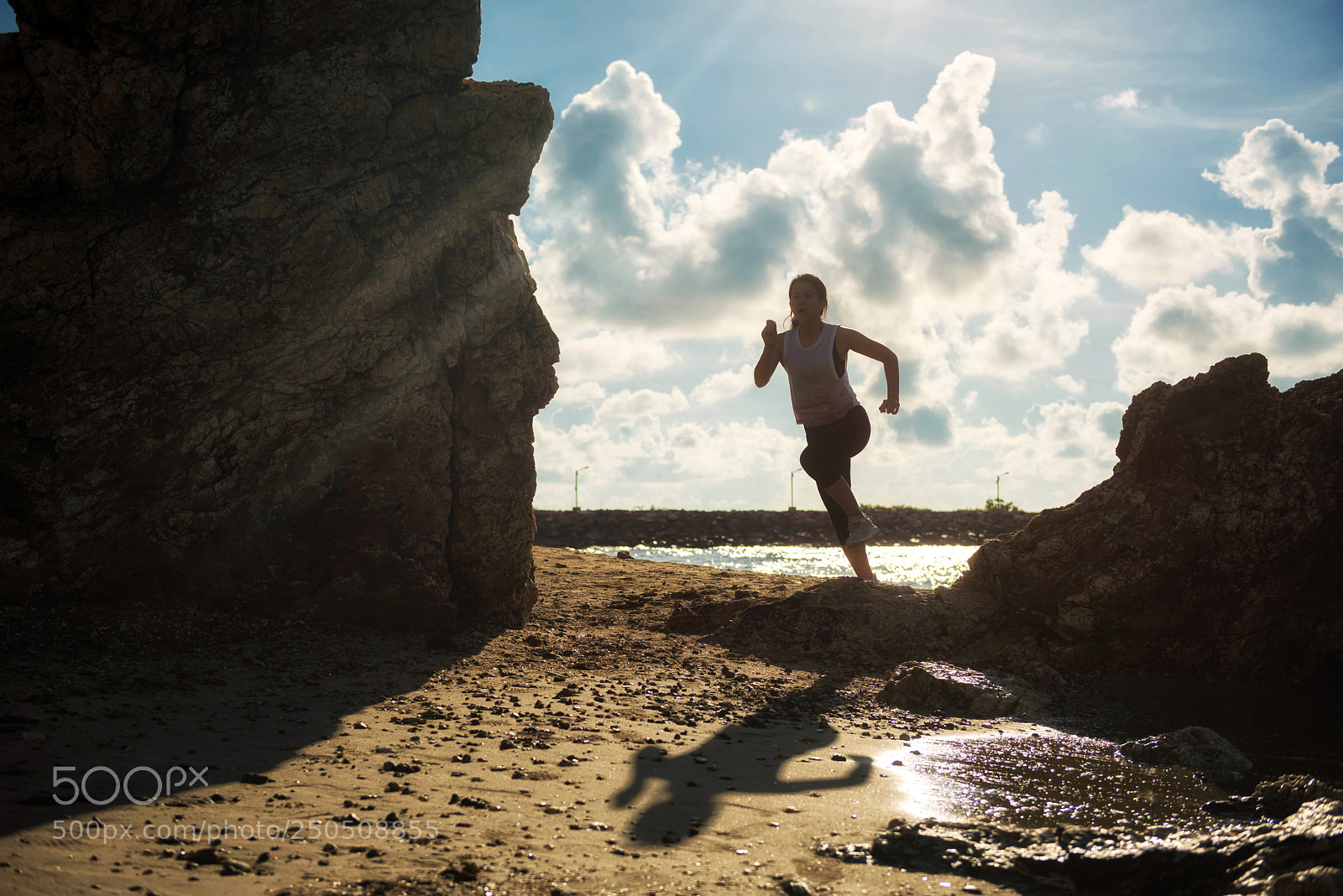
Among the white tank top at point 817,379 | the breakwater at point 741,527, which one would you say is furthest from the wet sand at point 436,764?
the breakwater at point 741,527

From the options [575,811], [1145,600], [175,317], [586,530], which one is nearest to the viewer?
[575,811]

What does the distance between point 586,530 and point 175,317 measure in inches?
1033

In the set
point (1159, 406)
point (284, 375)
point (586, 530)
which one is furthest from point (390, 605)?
point (586, 530)

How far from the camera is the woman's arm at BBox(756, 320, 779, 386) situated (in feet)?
22.3

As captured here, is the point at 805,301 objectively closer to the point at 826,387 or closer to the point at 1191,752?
the point at 826,387

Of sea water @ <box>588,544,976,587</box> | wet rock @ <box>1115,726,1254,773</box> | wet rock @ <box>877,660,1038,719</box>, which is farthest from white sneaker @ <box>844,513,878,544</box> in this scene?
sea water @ <box>588,544,976,587</box>

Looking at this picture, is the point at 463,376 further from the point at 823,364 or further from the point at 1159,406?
the point at 1159,406

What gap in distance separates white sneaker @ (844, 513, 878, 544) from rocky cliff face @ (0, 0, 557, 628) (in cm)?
275

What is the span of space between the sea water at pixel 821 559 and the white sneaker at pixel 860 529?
7.19m

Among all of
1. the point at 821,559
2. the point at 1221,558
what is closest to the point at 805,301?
the point at 1221,558

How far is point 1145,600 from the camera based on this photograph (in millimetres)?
6262

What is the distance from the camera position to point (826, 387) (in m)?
6.75

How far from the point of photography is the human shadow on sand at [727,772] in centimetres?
304

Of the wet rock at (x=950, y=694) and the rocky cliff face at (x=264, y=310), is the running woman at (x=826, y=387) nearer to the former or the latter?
the wet rock at (x=950, y=694)
